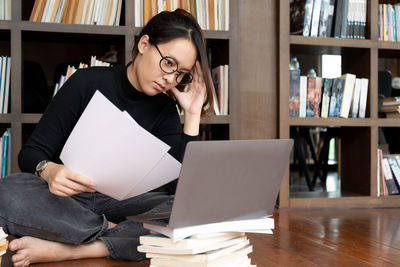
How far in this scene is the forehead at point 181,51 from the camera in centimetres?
132

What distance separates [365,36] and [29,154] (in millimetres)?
2042

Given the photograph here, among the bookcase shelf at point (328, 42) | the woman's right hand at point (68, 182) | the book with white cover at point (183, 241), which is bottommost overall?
the book with white cover at point (183, 241)

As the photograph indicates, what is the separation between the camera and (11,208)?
1.25m

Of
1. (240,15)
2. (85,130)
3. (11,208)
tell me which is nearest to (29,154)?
(11,208)

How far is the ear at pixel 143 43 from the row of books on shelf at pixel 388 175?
5.61 ft

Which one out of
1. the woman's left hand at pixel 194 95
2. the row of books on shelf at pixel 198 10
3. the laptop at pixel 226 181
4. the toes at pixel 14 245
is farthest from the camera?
the row of books on shelf at pixel 198 10

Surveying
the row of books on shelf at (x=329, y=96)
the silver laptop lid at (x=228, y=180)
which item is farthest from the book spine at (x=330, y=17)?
the silver laptop lid at (x=228, y=180)

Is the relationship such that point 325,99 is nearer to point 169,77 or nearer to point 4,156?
point 169,77

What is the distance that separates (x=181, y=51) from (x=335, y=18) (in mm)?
1517

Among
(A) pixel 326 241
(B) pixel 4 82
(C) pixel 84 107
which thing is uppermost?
(B) pixel 4 82

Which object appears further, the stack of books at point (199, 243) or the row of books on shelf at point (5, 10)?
the row of books on shelf at point (5, 10)

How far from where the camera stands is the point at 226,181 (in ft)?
3.13

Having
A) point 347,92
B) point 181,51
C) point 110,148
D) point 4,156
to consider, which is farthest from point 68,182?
point 347,92

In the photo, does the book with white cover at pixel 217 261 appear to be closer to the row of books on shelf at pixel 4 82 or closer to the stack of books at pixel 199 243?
the stack of books at pixel 199 243
